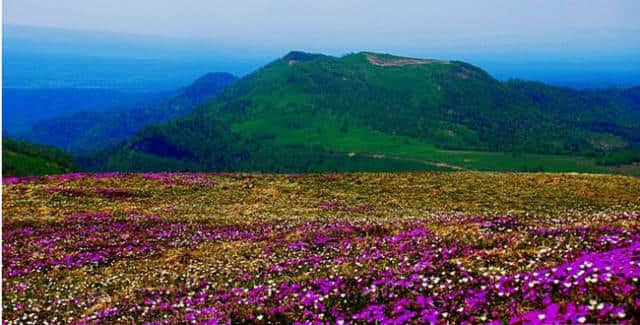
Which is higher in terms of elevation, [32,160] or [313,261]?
[313,261]

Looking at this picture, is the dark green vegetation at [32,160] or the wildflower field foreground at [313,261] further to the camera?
the dark green vegetation at [32,160]

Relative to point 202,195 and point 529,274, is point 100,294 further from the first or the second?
point 202,195

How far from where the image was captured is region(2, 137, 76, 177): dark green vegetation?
139500 mm

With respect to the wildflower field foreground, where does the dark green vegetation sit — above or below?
below

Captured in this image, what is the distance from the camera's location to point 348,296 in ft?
50.4

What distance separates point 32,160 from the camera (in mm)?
153875

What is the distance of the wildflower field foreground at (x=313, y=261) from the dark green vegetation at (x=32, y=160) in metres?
103

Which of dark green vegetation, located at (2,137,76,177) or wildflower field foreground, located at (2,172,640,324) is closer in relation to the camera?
wildflower field foreground, located at (2,172,640,324)

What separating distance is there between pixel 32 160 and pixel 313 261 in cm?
15899

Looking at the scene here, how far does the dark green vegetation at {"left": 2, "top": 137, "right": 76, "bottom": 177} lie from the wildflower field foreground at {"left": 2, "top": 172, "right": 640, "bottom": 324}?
4074 inches

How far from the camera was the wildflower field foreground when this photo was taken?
42.6 feet

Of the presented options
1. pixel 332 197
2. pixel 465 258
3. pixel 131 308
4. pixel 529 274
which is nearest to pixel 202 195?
pixel 332 197

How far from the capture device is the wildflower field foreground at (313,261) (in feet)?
42.6

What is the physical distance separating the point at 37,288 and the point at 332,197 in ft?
103
